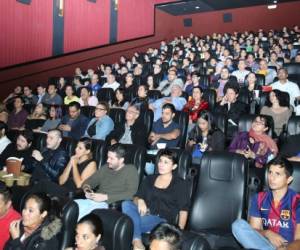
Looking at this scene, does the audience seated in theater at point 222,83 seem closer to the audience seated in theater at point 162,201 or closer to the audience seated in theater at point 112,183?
the audience seated in theater at point 112,183

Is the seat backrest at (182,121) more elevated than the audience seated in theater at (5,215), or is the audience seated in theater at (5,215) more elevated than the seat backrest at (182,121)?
the seat backrest at (182,121)

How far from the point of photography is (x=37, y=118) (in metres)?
5.98

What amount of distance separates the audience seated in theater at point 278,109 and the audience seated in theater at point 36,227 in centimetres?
310

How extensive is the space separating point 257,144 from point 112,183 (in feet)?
4.74

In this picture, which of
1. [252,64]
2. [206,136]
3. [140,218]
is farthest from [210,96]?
[140,218]

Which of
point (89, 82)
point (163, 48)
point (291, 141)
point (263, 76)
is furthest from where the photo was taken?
point (163, 48)

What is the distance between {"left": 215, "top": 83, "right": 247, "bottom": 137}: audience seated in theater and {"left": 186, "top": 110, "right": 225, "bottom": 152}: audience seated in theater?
0.65m

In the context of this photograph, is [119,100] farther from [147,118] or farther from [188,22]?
[188,22]

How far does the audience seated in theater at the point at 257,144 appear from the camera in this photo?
12.3 feet

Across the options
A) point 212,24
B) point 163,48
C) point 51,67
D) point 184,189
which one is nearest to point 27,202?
point 184,189

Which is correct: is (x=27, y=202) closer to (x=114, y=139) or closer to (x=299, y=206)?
(x=299, y=206)

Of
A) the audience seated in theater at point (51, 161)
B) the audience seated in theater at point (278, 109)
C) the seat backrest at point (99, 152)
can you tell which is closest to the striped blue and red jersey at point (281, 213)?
the seat backrest at point (99, 152)

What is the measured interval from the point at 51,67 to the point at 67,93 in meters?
2.90

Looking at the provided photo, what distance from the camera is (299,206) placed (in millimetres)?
2447
